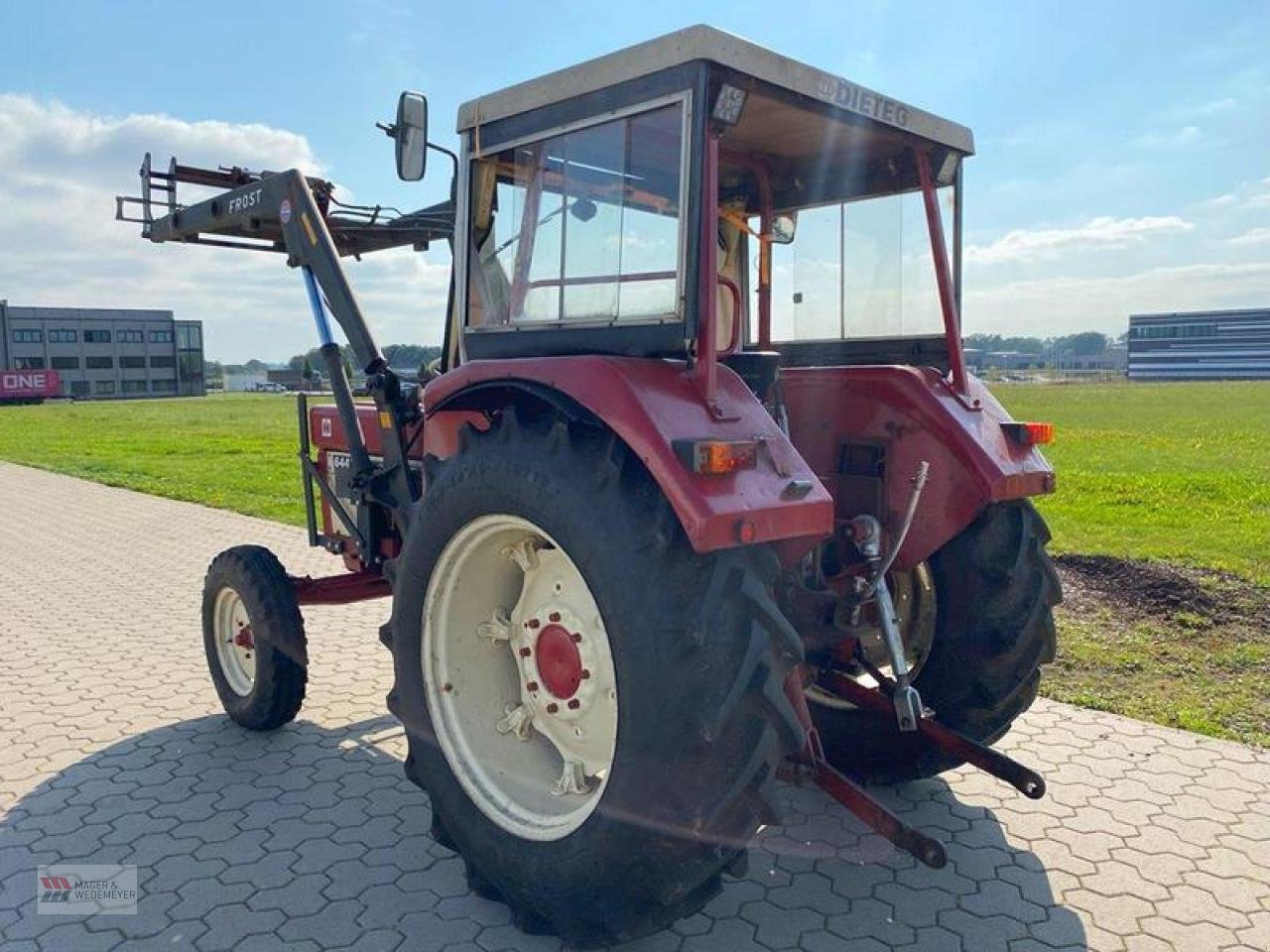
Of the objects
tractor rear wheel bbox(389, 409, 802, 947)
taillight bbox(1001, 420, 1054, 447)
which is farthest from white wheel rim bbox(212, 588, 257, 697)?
taillight bbox(1001, 420, 1054, 447)

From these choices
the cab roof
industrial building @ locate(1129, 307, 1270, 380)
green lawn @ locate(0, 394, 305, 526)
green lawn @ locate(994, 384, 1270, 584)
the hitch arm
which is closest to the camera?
the cab roof

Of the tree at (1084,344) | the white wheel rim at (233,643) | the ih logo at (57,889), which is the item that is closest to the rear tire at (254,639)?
the white wheel rim at (233,643)

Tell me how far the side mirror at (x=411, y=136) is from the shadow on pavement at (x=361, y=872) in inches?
92.0

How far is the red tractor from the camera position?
93.2 inches

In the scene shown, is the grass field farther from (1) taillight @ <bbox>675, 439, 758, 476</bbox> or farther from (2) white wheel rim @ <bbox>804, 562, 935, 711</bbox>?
(1) taillight @ <bbox>675, 439, 758, 476</bbox>

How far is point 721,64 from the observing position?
2570 millimetres

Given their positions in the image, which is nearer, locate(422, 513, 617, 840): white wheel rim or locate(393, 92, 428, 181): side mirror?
locate(422, 513, 617, 840): white wheel rim

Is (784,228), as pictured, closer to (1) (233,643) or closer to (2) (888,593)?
(2) (888,593)

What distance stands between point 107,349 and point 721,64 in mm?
81259

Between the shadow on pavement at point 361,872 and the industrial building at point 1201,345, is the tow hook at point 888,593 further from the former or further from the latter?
the industrial building at point 1201,345

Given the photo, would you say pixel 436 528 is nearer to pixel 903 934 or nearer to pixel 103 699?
pixel 903 934

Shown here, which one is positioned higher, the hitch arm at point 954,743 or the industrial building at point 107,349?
the industrial building at point 107,349

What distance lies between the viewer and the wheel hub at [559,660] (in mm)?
2900

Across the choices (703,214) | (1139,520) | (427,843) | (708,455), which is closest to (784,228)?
(703,214)
